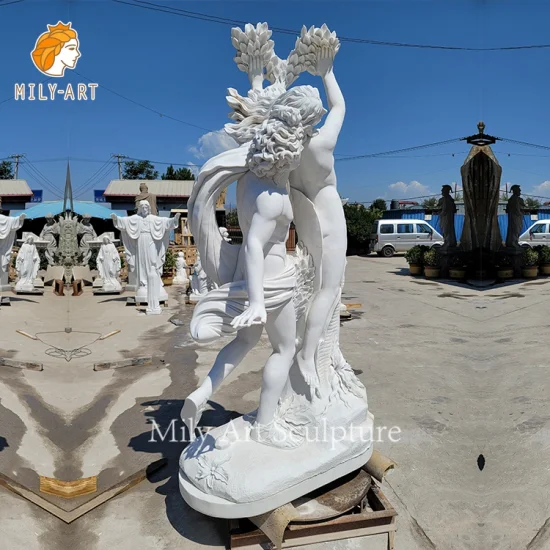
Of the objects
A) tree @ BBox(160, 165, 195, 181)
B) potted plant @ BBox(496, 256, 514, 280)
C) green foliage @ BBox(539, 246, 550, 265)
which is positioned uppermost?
tree @ BBox(160, 165, 195, 181)

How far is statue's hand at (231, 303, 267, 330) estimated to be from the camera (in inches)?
92.2

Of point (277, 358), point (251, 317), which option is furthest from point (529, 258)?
point (251, 317)

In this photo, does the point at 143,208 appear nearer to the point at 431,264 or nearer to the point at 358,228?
the point at 431,264

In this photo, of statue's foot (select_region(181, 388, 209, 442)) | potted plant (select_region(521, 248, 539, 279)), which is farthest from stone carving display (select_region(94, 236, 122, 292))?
potted plant (select_region(521, 248, 539, 279))

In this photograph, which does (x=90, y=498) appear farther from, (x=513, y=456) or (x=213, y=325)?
(x=513, y=456)

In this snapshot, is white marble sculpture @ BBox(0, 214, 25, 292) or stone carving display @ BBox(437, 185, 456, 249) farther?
stone carving display @ BBox(437, 185, 456, 249)

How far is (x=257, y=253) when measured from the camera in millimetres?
2410

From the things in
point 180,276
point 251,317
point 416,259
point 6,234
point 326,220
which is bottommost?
point 180,276

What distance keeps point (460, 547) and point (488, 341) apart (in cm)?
374

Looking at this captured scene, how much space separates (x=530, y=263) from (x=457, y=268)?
4.84 ft

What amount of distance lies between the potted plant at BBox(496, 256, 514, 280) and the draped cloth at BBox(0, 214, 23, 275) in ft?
29.8

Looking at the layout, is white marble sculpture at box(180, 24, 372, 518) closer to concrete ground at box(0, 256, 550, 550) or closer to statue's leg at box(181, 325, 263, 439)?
statue's leg at box(181, 325, 263, 439)

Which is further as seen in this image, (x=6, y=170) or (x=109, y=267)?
(x=6, y=170)

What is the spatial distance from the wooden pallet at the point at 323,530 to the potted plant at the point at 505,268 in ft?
28.9
